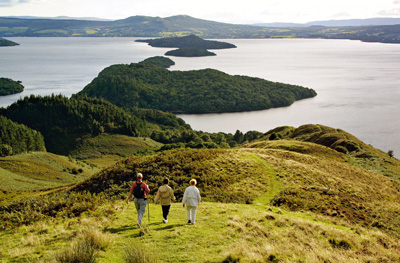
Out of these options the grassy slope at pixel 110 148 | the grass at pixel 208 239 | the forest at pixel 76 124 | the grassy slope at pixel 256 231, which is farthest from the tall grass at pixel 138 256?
the forest at pixel 76 124

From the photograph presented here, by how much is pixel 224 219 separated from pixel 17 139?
10036 cm

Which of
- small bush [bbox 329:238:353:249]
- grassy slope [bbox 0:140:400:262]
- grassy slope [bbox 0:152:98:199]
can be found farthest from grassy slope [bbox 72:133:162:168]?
small bush [bbox 329:238:353:249]

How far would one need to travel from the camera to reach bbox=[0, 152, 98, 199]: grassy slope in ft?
161

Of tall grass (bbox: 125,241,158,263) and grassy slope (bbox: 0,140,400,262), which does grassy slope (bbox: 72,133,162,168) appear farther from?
tall grass (bbox: 125,241,158,263)

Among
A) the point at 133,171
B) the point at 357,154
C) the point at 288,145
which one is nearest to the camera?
the point at 133,171

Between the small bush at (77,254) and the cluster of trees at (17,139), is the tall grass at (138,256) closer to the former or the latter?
the small bush at (77,254)

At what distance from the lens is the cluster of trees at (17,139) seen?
95562 mm

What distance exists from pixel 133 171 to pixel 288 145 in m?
30.4

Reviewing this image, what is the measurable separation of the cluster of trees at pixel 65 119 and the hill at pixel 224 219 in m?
103

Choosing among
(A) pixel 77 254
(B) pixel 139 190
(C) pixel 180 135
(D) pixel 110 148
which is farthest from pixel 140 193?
(C) pixel 180 135

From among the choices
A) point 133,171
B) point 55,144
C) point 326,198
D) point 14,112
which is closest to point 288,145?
point 326,198

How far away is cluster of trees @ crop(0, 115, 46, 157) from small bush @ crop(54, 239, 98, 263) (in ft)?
299

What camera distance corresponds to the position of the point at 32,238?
1344 cm

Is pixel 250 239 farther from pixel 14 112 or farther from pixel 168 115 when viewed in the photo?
pixel 168 115
